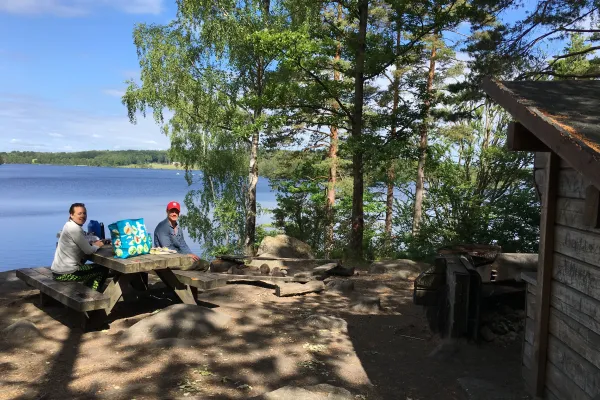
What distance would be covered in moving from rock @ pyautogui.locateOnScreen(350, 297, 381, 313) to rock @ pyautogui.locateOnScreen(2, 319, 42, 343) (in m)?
4.10

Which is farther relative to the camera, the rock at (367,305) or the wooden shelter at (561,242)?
the rock at (367,305)

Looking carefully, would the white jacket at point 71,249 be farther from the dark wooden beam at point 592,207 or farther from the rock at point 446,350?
the dark wooden beam at point 592,207

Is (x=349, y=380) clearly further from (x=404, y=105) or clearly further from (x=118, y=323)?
(x=404, y=105)

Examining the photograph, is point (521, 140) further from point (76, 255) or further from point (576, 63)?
point (576, 63)

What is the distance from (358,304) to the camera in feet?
23.0

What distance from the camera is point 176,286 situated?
6.09 m

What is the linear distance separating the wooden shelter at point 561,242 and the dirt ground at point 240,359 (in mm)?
671

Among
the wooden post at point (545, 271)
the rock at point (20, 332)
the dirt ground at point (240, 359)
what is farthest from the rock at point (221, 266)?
the wooden post at point (545, 271)

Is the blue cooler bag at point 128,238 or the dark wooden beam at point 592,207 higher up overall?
the dark wooden beam at point 592,207

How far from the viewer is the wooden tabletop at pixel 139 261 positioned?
5.13 meters

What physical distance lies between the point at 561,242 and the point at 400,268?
642 cm

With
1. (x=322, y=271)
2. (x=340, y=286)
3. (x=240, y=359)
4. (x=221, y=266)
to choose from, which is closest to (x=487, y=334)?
(x=240, y=359)

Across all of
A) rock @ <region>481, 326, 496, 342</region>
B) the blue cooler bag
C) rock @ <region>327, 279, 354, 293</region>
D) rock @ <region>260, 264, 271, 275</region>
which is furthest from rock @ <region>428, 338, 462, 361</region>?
rock @ <region>260, 264, 271, 275</region>

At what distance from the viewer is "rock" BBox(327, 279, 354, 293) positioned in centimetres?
793
